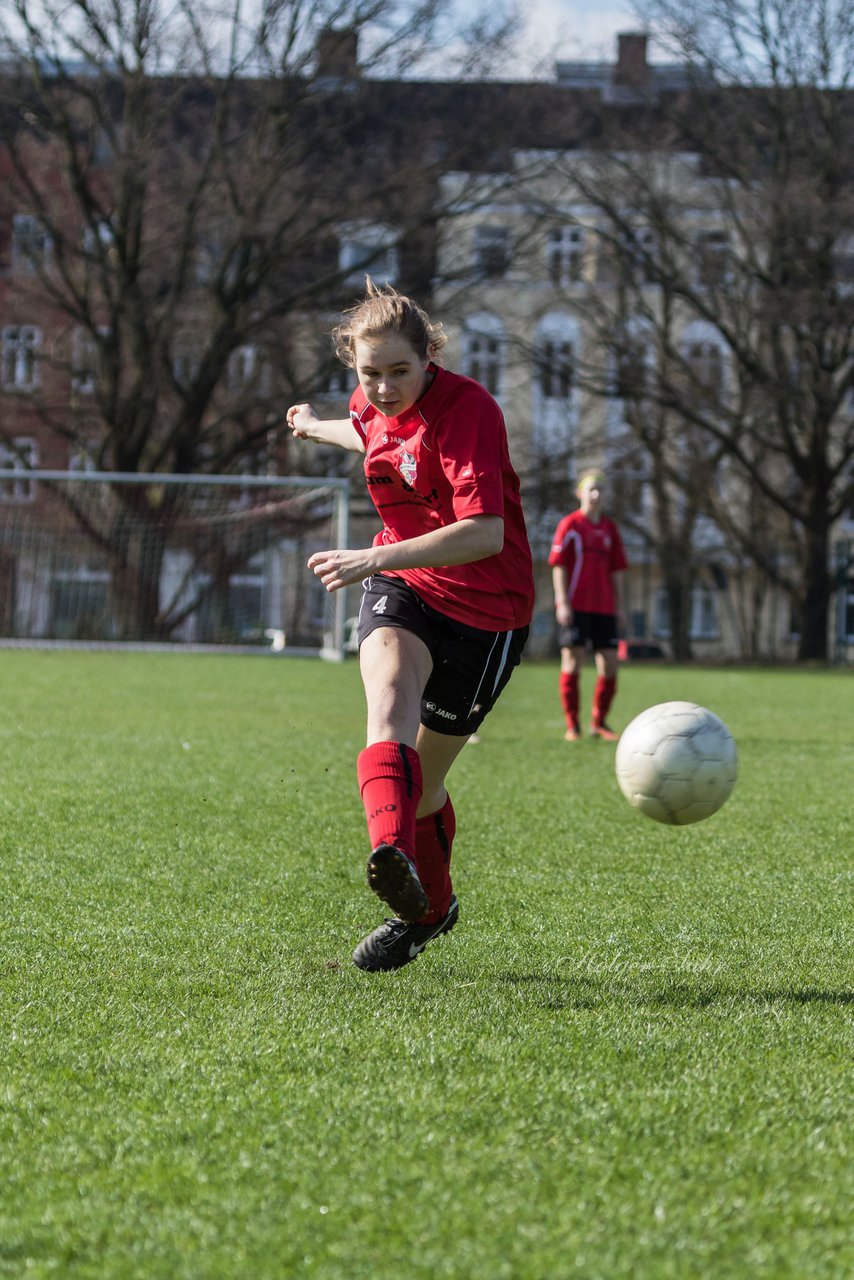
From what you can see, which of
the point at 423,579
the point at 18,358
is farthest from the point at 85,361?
the point at 423,579

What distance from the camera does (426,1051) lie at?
3.09m

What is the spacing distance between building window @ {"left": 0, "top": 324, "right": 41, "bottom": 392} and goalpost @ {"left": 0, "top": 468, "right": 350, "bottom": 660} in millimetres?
6937

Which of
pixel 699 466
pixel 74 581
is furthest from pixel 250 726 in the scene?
pixel 699 466

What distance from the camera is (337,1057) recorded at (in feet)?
10.00

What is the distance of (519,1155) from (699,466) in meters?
34.9

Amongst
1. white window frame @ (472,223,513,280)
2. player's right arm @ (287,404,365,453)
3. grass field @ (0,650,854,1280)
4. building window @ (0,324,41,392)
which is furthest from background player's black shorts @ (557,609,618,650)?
building window @ (0,324,41,392)

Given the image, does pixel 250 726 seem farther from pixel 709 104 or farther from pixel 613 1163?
pixel 709 104

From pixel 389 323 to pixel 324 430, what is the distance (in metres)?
0.93

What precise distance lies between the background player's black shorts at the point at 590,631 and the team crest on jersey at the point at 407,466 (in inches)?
279

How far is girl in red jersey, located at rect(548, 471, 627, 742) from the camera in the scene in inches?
433

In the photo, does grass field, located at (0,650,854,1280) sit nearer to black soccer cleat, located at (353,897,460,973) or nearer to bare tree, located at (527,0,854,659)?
black soccer cleat, located at (353,897,460,973)

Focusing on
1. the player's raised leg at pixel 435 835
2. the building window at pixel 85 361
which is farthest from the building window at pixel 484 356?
the player's raised leg at pixel 435 835

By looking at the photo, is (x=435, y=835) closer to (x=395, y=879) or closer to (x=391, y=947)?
(x=391, y=947)

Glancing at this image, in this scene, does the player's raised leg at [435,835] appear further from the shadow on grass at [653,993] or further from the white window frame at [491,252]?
the white window frame at [491,252]
